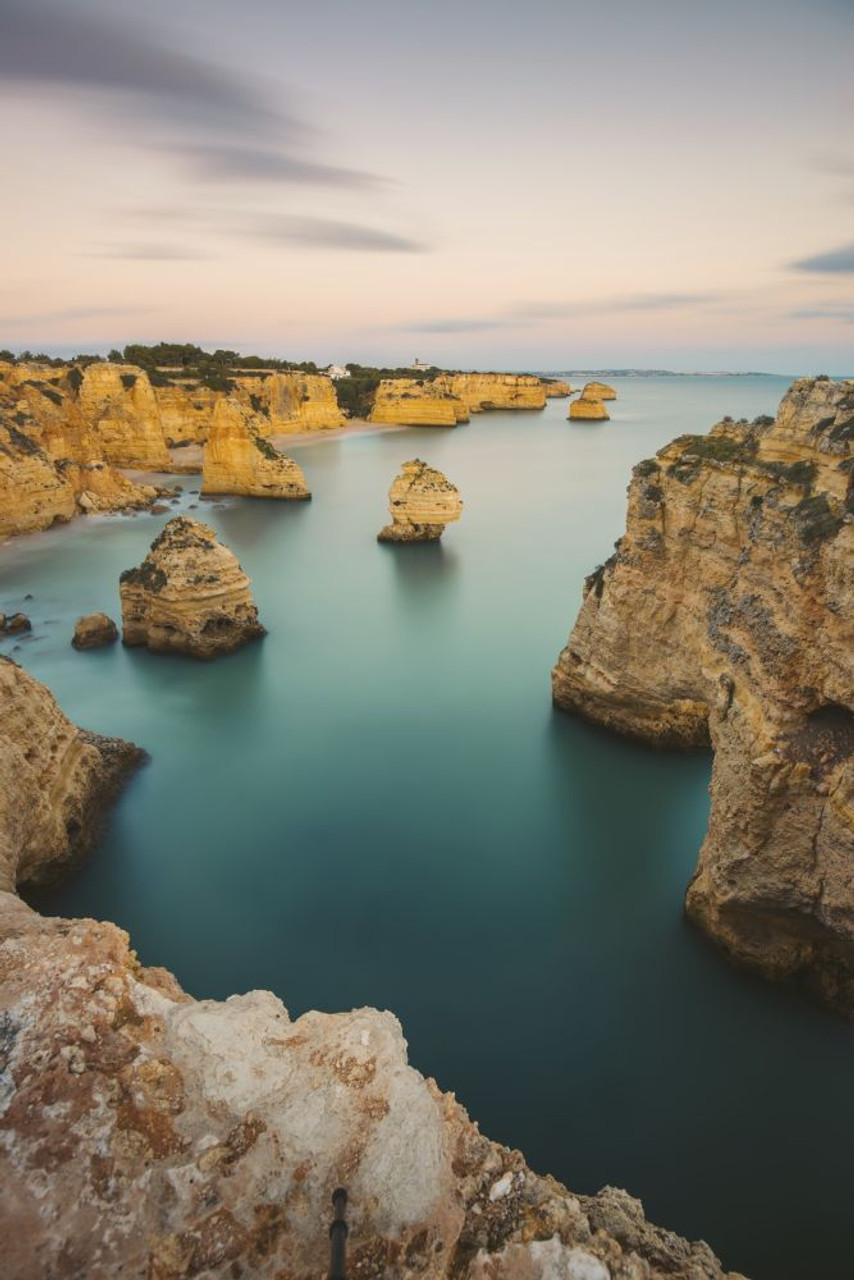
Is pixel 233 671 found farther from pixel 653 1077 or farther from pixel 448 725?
pixel 653 1077

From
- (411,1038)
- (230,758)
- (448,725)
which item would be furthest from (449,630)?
(411,1038)

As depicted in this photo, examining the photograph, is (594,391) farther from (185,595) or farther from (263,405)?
(185,595)

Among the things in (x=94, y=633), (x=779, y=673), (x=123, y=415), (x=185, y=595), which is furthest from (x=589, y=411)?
(x=779, y=673)

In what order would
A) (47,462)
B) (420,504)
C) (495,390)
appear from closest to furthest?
(420,504) → (47,462) → (495,390)

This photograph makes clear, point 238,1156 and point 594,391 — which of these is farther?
point 594,391

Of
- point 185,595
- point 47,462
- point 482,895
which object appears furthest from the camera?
point 47,462

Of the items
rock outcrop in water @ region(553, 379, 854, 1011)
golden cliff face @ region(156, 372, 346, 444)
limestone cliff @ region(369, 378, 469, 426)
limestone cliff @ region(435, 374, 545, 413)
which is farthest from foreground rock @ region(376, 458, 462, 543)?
limestone cliff @ region(435, 374, 545, 413)
